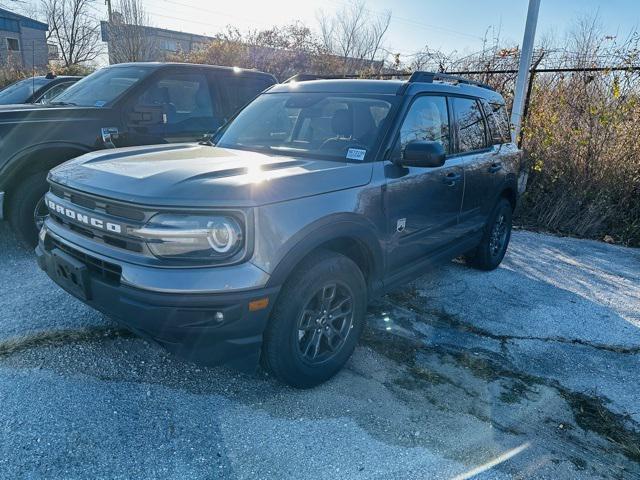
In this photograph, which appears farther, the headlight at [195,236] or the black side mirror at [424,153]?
the black side mirror at [424,153]

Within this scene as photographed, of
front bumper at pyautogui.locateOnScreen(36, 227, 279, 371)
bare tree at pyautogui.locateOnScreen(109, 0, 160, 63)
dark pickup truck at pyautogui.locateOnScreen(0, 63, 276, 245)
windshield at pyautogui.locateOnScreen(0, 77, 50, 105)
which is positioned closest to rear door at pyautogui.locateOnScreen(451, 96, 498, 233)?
front bumper at pyautogui.locateOnScreen(36, 227, 279, 371)

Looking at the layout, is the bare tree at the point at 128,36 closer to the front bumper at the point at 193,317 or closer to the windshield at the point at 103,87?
the windshield at the point at 103,87

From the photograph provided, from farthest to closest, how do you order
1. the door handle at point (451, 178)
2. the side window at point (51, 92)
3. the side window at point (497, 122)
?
1. the side window at point (51, 92)
2. the side window at point (497, 122)
3. the door handle at point (451, 178)

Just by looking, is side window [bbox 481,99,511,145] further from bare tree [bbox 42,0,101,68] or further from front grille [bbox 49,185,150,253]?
bare tree [bbox 42,0,101,68]

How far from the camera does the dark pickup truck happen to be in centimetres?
446

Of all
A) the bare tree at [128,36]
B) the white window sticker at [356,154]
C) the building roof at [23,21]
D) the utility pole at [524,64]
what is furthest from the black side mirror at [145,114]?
the building roof at [23,21]

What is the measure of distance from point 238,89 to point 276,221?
412 centimetres

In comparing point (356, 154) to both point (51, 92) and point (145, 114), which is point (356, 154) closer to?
point (145, 114)

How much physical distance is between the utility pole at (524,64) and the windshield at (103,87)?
206 inches

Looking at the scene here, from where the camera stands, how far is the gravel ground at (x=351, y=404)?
230 cm

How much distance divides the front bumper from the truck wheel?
14 centimetres

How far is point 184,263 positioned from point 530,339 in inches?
112

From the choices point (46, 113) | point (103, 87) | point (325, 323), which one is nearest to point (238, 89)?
point (103, 87)

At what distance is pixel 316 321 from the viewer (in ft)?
9.27
